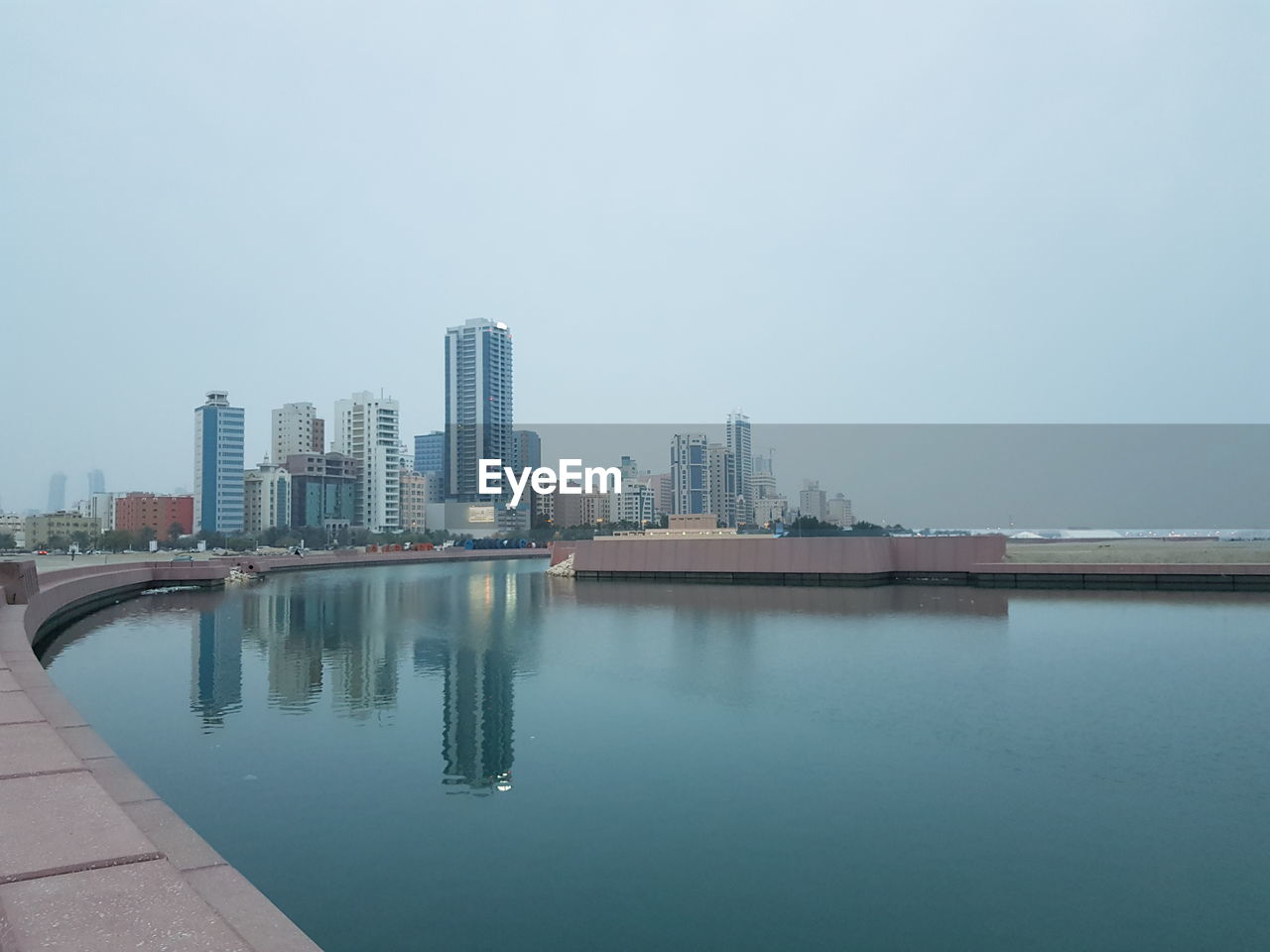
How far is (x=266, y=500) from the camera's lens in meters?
127

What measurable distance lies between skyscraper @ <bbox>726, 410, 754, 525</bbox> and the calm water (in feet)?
370

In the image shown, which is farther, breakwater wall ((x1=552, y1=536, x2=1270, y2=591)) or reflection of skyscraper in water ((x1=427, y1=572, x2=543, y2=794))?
breakwater wall ((x1=552, y1=536, x2=1270, y2=591))

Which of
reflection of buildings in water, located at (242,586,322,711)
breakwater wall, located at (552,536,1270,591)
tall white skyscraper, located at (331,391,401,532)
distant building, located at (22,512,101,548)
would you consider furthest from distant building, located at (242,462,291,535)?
reflection of buildings in water, located at (242,586,322,711)

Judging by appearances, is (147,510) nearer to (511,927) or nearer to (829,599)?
(829,599)

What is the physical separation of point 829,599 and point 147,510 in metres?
131

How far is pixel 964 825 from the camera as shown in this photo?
792 cm

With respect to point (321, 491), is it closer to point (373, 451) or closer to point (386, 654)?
point (373, 451)

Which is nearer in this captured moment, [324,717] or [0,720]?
[0,720]

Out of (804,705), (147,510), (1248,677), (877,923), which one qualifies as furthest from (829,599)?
(147,510)

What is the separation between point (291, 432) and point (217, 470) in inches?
810

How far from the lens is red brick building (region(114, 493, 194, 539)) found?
127m

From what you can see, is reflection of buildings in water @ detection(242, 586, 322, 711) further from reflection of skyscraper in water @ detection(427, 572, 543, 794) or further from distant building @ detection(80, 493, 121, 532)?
distant building @ detection(80, 493, 121, 532)

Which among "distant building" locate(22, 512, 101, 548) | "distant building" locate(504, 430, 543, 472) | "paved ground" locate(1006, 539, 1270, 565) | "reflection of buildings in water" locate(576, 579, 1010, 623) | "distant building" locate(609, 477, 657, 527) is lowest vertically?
"reflection of buildings in water" locate(576, 579, 1010, 623)

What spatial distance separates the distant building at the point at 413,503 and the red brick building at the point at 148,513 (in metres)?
37.6
